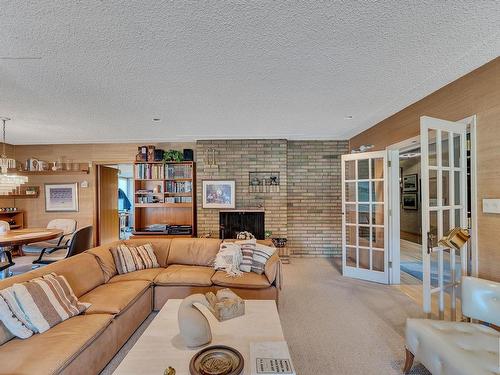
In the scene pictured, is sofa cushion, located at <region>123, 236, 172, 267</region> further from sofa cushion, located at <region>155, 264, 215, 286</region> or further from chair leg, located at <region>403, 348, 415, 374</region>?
chair leg, located at <region>403, 348, 415, 374</region>

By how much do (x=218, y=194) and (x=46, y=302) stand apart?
11.2 ft

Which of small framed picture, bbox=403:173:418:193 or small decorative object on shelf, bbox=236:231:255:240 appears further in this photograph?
small framed picture, bbox=403:173:418:193

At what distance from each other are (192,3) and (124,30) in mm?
575

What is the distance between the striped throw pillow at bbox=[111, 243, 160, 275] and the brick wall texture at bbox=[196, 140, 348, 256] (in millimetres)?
1871

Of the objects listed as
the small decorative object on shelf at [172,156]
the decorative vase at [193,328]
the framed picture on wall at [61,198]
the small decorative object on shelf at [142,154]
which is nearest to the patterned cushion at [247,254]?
the decorative vase at [193,328]

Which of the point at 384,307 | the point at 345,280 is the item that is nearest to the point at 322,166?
the point at 345,280

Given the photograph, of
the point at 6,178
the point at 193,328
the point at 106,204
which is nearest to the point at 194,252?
the point at 193,328

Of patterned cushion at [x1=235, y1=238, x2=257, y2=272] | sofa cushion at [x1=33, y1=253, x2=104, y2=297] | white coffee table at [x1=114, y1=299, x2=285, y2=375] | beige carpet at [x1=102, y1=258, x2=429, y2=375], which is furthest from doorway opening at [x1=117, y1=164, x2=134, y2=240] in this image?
white coffee table at [x1=114, y1=299, x2=285, y2=375]

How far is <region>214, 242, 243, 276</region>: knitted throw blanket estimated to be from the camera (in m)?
2.97

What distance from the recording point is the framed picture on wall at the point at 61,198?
18.0 ft

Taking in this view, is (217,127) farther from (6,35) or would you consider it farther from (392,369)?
→ (392,369)

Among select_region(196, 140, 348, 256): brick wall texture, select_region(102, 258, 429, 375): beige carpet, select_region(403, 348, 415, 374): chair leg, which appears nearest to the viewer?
select_region(403, 348, 415, 374): chair leg

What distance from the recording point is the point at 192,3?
1.47 metres

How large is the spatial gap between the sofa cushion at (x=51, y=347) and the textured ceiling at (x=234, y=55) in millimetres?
2051
